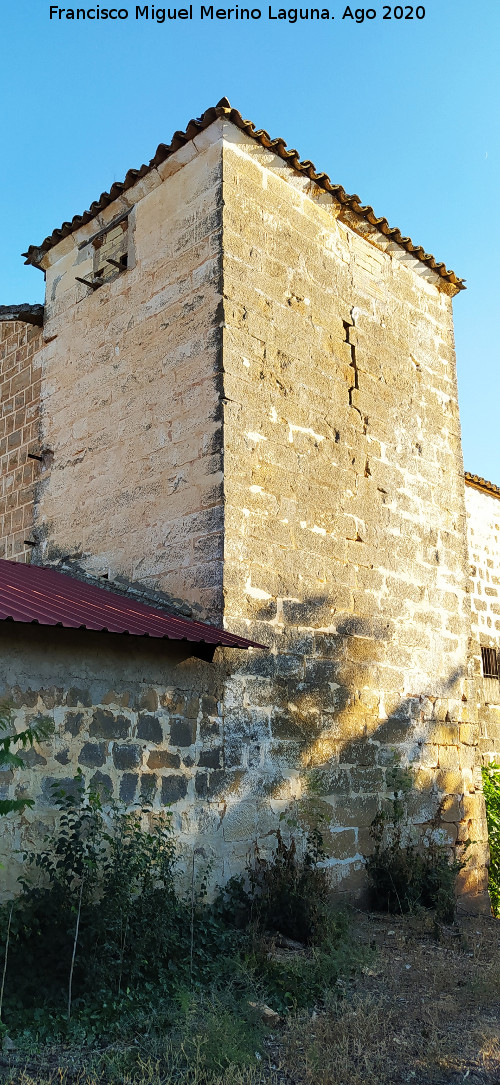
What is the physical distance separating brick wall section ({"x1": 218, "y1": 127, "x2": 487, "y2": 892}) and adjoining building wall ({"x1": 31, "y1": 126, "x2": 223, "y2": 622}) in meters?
0.18

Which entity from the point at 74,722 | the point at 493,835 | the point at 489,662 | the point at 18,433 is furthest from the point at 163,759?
the point at 489,662

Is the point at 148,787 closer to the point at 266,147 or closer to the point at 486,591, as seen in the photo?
the point at 266,147

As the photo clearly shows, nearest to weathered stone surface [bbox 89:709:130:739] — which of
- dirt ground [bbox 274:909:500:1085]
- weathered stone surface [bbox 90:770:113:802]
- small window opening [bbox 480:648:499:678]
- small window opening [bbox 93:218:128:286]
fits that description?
weathered stone surface [bbox 90:770:113:802]

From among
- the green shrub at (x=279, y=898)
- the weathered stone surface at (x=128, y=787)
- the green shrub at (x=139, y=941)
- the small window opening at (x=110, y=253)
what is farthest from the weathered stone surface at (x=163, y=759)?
the small window opening at (x=110, y=253)

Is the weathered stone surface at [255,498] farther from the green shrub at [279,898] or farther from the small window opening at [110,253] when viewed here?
the green shrub at [279,898]

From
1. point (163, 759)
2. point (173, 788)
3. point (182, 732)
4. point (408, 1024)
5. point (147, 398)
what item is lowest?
point (408, 1024)

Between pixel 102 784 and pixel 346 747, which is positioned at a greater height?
pixel 346 747

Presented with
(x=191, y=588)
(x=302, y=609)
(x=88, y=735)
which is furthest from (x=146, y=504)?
(x=88, y=735)

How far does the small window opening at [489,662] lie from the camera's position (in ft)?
32.4

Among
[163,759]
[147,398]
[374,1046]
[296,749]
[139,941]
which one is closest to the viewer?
[374,1046]

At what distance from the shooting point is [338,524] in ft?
23.1

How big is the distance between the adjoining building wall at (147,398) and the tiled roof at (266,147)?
0.27ft

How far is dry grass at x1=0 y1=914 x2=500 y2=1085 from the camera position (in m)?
3.59

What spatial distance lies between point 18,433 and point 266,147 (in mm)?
3524
